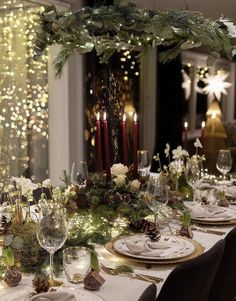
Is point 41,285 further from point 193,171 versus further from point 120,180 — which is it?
point 193,171

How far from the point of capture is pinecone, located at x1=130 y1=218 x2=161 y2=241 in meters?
1.68

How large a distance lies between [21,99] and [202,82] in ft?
15.5

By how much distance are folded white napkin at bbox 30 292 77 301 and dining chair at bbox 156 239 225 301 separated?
0.24m

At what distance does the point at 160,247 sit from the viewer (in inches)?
63.7

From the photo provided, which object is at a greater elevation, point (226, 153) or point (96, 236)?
point (226, 153)

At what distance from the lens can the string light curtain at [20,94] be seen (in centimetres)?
411

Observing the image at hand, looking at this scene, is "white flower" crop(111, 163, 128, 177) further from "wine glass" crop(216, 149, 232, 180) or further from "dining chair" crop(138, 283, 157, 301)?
"dining chair" crop(138, 283, 157, 301)

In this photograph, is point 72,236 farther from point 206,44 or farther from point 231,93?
point 231,93

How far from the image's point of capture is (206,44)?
6.24 ft

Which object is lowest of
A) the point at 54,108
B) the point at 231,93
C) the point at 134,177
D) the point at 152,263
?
the point at 152,263

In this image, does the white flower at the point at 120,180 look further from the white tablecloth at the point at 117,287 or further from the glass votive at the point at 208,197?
the white tablecloth at the point at 117,287

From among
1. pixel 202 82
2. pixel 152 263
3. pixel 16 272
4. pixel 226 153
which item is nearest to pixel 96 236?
pixel 152 263

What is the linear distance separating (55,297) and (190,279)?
37cm

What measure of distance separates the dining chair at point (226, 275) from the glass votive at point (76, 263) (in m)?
0.54
